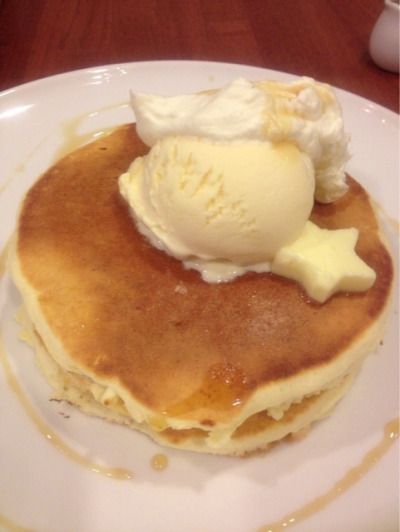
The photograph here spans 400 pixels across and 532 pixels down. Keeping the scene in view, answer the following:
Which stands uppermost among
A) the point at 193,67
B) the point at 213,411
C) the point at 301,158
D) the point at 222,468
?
the point at 301,158

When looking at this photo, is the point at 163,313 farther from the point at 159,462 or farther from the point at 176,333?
the point at 159,462

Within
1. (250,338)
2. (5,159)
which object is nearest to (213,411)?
(250,338)

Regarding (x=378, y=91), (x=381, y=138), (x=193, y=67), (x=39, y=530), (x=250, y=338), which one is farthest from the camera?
(x=378, y=91)

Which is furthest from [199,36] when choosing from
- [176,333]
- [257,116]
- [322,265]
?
[176,333]

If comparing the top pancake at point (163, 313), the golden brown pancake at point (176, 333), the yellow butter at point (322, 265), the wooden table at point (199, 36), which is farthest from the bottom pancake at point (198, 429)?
the wooden table at point (199, 36)

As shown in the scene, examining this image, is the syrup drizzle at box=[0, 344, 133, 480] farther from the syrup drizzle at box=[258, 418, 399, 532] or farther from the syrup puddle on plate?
the syrup drizzle at box=[258, 418, 399, 532]

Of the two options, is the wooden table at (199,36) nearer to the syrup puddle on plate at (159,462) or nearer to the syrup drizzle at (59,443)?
the syrup drizzle at (59,443)

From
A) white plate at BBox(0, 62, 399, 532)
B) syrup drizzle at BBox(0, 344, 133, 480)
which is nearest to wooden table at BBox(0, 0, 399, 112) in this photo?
white plate at BBox(0, 62, 399, 532)

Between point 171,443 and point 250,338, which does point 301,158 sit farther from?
point 171,443
